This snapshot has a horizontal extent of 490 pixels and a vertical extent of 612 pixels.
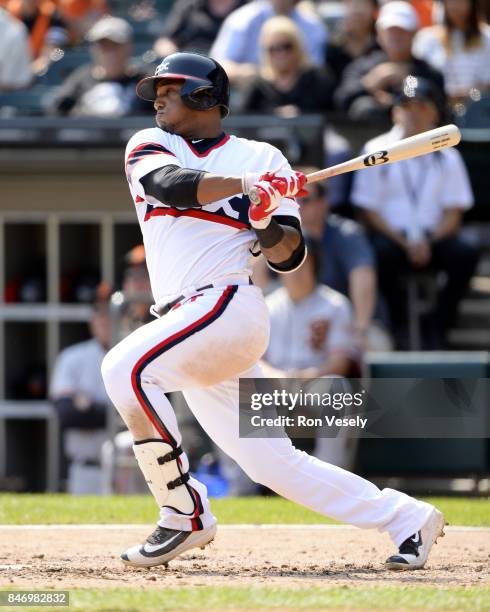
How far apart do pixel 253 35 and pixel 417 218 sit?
7.48 ft

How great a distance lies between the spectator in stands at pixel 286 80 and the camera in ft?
31.5

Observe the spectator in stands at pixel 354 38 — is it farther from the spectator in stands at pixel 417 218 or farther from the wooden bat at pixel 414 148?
the wooden bat at pixel 414 148

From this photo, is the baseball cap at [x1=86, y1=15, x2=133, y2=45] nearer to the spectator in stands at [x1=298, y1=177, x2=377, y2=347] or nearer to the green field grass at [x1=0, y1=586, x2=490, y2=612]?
→ the spectator in stands at [x1=298, y1=177, x2=377, y2=347]

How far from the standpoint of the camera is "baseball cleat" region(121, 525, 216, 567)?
15.0ft

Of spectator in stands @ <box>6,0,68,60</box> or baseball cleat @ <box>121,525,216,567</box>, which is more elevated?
spectator in stands @ <box>6,0,68,60</box>

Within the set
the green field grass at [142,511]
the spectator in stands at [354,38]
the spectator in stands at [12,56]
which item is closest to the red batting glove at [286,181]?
the green field grass at [142,511]

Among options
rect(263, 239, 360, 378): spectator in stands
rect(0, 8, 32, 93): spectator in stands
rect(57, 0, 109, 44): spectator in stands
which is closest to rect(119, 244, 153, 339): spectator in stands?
rect(263, 239, 360, 378): spectator in stands

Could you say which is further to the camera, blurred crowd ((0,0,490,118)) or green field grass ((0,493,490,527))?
blurred crowd ((0,0,490,118))

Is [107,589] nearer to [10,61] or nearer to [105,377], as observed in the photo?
[105,377]

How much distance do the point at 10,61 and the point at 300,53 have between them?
287 cm

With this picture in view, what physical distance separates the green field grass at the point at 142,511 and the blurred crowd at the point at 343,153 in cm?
81

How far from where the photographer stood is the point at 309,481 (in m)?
4.69

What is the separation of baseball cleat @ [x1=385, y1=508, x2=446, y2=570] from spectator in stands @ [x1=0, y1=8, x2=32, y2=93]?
7.39 m

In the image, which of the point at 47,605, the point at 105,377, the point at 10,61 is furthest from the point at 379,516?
the point at 10,61
